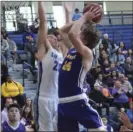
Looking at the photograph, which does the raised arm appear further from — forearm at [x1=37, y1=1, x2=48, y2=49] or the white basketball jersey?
the white basketball jersey

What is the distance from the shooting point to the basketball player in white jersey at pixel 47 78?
19.8 feet

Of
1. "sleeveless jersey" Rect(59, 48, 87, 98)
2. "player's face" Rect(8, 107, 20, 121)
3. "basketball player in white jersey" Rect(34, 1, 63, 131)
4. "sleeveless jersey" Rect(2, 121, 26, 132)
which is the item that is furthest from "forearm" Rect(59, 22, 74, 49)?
"sleeveless jersey" Rect(2, 121, 26, 132)

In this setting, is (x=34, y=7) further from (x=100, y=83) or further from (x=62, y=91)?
(x=62, y=91)

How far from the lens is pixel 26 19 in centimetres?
1709

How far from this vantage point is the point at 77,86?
17.6 feet

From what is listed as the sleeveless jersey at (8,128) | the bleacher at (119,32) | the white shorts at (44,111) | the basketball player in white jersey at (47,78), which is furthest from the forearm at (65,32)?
the bleacher at (119,32)

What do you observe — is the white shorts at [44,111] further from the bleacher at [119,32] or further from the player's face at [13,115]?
the bleacher at [119,32]

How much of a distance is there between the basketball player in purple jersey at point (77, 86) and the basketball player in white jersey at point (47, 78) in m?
0.70

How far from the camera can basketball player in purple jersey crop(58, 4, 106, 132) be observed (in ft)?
17.4

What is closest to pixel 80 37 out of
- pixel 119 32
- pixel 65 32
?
pixel 65 32

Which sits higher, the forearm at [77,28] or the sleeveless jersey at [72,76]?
the forearm at [77,28]

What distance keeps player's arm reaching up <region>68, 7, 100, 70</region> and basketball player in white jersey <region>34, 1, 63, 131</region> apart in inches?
28.4

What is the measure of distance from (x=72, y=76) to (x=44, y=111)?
3.40ft

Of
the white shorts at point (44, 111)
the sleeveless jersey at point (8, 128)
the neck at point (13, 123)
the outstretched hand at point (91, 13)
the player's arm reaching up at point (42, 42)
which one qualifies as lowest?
the sleeveless jersey at point (8, 128)
